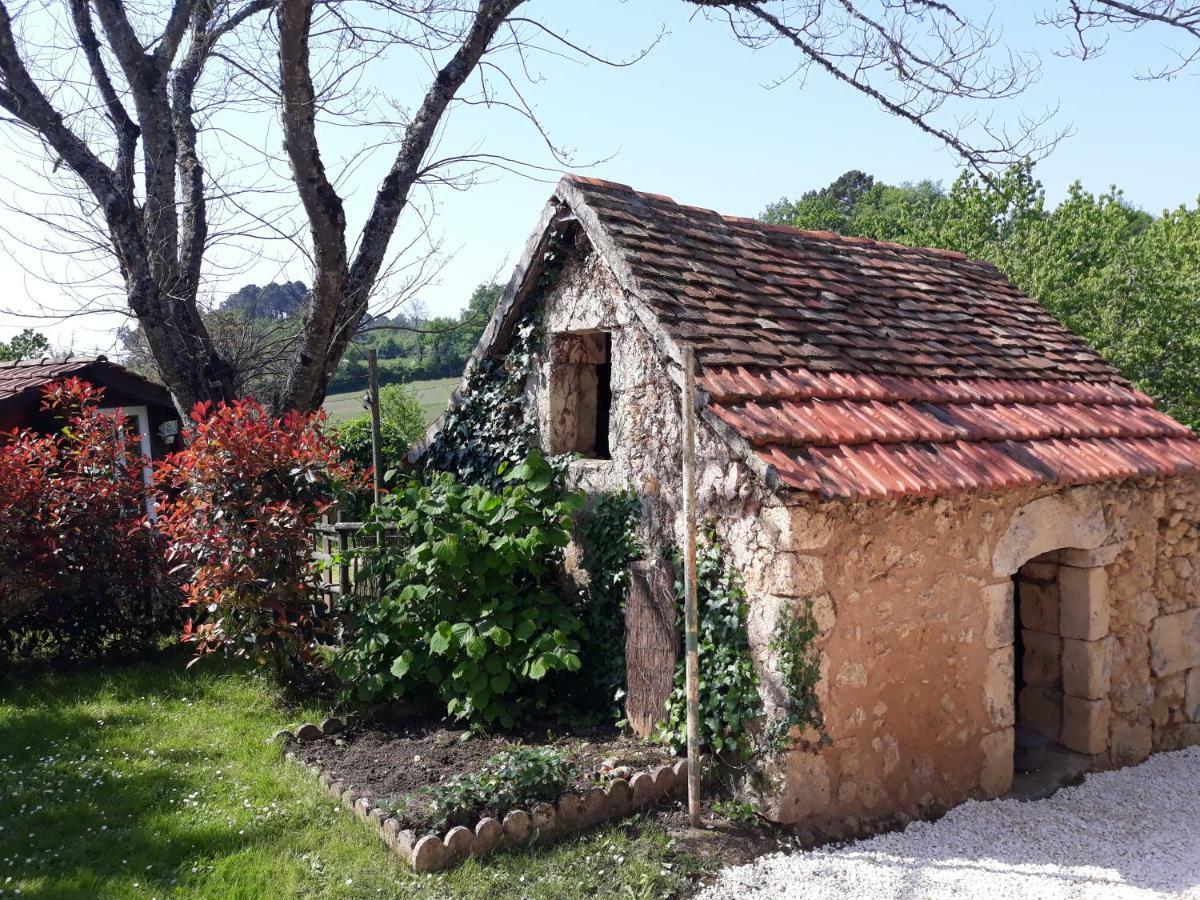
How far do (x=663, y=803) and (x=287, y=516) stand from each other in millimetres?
3305

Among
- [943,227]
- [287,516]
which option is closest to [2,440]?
[287,516]

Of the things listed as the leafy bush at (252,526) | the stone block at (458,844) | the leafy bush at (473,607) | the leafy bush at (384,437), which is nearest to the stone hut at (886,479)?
the leafy bush at (473,607)

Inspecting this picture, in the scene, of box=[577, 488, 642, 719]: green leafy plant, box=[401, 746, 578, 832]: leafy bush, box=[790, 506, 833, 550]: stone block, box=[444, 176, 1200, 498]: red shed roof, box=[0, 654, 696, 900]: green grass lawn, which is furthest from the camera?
box=[577, 488, 642, 719]: green leafy plant

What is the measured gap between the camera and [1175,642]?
6633 millimetres

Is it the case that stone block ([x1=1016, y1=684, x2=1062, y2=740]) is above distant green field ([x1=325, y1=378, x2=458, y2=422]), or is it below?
below

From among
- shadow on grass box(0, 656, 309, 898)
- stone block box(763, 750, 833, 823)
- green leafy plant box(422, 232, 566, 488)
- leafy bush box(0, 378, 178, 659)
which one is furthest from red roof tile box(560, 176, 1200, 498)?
leafy bush box(0, 378, 178, 659)

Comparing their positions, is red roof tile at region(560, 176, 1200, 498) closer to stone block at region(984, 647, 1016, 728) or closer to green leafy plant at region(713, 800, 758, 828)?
stone block at region(984, 647, 1016, 728)

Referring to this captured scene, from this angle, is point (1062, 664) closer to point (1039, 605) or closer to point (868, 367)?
point (1039, 605)

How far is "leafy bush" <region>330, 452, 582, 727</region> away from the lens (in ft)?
17.6

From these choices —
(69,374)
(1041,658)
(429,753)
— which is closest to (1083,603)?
(1041,658)

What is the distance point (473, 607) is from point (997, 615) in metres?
3.25

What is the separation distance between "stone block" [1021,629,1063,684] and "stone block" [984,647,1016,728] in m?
1.03

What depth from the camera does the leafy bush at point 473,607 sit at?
5.37 metres

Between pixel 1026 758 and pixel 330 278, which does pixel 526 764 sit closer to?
pixel 1026 758
